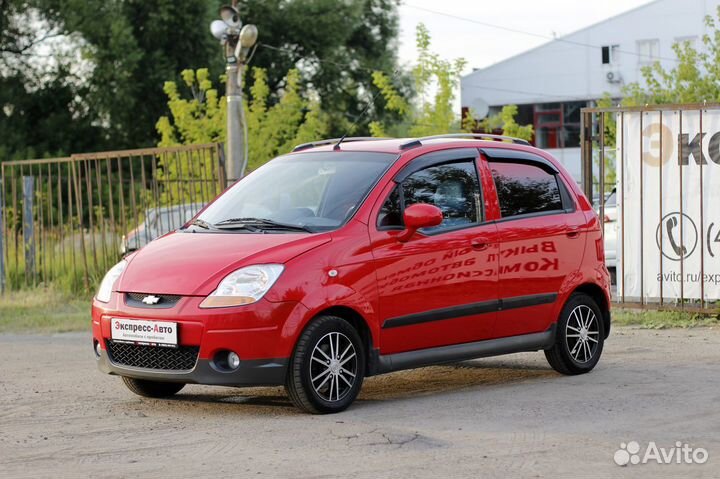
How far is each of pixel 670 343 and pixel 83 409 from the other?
225 inches

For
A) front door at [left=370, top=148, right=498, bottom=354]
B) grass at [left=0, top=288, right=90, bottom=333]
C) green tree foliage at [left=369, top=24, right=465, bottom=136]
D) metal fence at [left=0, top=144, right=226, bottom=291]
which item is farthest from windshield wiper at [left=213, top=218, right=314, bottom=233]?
green tree foliage at [left=369, top=24, right=465, bottom=136]

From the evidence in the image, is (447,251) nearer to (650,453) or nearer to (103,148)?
(650,453)

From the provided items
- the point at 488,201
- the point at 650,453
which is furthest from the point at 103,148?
the point at 650,453

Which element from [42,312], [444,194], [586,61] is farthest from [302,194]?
[586,61]

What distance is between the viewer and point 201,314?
303 inches

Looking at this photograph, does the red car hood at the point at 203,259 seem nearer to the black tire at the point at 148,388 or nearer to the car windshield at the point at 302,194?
the car windshield at the point at 302,194

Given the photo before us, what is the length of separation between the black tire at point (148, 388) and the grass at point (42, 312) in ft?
19.6

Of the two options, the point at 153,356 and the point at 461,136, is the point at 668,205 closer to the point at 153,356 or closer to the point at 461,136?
the point at 461,136

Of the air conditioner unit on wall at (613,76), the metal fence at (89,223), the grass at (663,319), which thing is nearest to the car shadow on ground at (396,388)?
the grass at (663,319)

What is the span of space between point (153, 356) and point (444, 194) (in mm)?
2314

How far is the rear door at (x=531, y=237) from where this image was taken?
30.1ft

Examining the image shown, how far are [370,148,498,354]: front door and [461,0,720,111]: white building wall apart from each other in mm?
44542

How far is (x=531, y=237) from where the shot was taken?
30.7 ft

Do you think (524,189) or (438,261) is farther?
(524,189)
